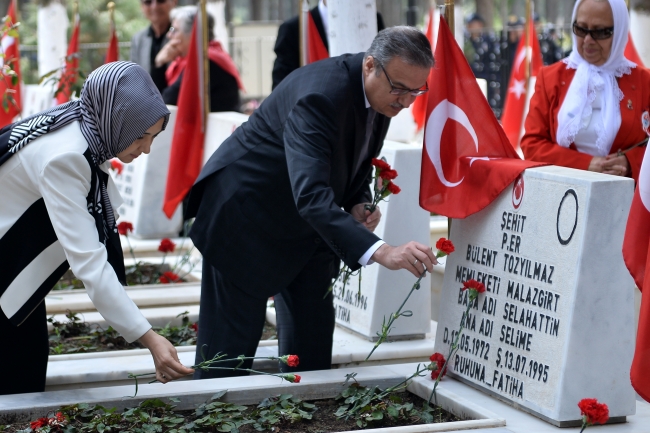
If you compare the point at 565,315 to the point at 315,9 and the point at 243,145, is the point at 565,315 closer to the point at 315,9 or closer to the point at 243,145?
the point at 243,145

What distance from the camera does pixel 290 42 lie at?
6699mm

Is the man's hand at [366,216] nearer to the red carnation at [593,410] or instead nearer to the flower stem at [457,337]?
the flower stem at [457,337]

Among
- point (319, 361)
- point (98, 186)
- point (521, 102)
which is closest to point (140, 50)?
point (521, 102)

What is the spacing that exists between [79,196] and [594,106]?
8.15ft

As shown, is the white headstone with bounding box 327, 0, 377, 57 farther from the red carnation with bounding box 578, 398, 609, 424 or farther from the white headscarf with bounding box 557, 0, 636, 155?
the red carnation with bounding box 578, 398, 609, 424

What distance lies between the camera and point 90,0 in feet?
85.5

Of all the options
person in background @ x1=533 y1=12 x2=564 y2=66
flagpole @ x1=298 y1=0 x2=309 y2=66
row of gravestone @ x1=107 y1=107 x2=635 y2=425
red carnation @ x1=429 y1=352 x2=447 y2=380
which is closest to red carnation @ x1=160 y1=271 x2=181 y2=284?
flagpole @ x1=298 y1=0 x2=309 y2=66

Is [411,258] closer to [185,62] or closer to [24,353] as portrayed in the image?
[24,353]

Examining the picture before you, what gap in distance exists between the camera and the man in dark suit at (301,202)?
3.30 m

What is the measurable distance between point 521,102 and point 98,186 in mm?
8223

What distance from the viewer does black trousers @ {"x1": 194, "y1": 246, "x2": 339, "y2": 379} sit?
12.9ft

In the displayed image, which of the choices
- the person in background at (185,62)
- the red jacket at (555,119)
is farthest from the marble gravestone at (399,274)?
the person in background at (185,62)

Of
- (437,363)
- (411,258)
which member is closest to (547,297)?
(411,258)

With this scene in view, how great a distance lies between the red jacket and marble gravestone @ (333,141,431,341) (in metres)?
0.58
